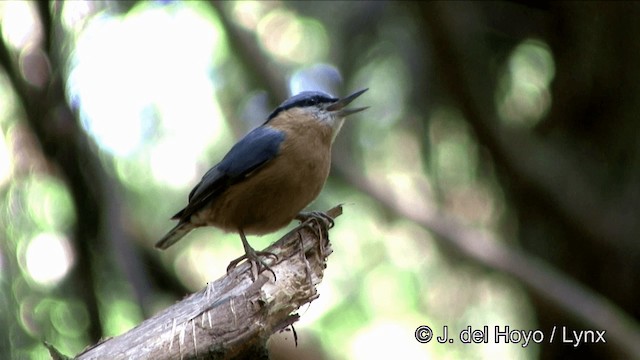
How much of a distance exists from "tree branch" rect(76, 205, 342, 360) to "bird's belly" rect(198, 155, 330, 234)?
44cm

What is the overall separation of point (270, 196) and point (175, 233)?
633 millimetres

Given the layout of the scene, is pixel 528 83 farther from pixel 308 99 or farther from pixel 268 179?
pixel 268 179

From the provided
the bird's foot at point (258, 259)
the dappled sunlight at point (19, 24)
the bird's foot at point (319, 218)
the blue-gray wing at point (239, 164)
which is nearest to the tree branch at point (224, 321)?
the bird's foot at point (258, 259)

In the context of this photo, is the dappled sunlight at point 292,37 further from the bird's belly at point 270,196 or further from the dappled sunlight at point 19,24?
the bird's belly at point 270,196

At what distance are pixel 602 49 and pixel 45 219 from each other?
10.6 ft

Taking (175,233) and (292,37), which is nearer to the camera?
(175,233)

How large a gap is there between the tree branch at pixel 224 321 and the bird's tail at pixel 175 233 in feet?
2.66

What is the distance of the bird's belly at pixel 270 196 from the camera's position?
10.4ft

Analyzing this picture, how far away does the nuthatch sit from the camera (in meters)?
3.18

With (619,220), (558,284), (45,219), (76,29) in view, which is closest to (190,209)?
(45,219)

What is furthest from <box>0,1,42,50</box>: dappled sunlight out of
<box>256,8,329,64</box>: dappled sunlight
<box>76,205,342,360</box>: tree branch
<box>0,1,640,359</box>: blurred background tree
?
<box>76,205,342,360</box>: tree branch

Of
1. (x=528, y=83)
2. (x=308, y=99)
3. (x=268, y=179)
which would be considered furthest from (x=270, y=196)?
(x=528, y=83)

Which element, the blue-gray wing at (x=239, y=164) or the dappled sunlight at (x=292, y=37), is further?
the dappled sunlight at (x=292, y=37)

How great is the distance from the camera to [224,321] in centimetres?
249
